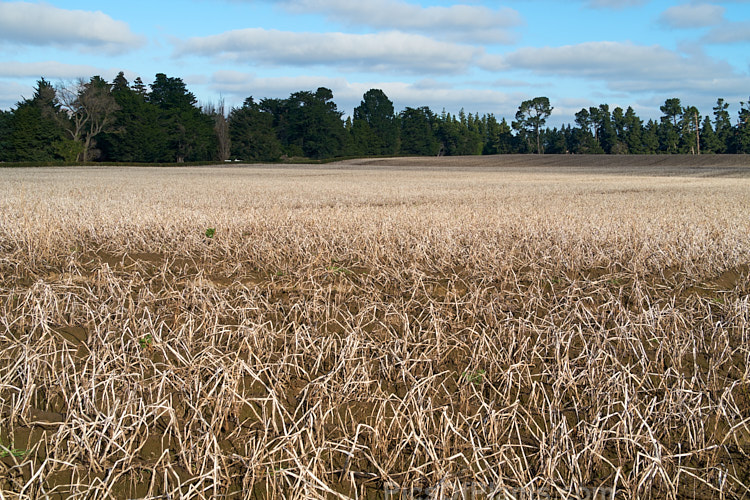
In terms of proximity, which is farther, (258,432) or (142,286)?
(142,286)

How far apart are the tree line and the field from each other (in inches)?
2527

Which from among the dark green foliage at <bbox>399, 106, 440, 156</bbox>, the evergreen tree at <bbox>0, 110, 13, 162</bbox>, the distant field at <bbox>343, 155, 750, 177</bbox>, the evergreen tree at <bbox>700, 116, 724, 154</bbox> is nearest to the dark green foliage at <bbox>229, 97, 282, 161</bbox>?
the distant field at <bbox>343, 155, 750, 177</bbox>

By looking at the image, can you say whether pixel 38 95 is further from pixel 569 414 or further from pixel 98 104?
pixel 569 414

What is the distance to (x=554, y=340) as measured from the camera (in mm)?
4188

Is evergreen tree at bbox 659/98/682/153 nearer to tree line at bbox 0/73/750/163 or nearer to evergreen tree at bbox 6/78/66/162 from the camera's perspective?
tree line at bbox 0/73/750/163

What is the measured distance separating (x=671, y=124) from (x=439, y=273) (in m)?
98.4

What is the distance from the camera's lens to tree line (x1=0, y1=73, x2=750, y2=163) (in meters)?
64.0

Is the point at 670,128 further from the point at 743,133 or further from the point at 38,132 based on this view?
the point at 38,132

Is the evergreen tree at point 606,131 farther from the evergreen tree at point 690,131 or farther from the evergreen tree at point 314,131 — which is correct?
the evergreen tree at point 314,131

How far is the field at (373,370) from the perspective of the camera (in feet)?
9.30

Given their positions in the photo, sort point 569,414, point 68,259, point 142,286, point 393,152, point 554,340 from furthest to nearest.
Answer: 1. point 393,152
2. point 68,259
3. point 142,286
4. point 554,340
5. point 569,414

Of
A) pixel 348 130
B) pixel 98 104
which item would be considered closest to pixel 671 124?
pixel 348 130

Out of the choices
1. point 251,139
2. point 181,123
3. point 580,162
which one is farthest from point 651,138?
point 181,123

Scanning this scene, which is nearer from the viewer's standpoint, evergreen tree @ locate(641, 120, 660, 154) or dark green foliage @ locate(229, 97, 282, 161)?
dark green foliage @ locate(229, 97, 282, 161)
